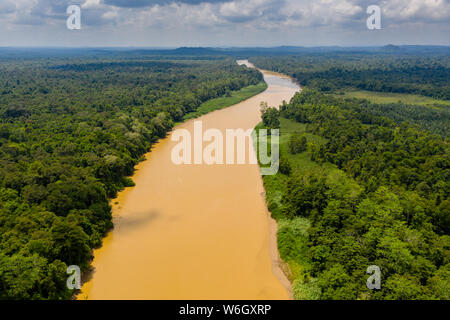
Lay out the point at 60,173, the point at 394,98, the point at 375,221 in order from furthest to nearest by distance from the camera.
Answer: the point at 394,98
the point at 60,173
the point at 375,221

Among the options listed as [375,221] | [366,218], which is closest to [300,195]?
[366,218]

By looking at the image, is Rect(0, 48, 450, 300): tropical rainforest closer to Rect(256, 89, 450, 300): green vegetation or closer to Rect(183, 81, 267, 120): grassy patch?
Rect(256, 89, 450, 300): green vegetation

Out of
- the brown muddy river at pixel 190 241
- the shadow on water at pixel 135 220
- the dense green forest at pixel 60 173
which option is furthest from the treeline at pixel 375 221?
the dense green forest at pixel 60 173

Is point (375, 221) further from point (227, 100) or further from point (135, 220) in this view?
point (227, 100)

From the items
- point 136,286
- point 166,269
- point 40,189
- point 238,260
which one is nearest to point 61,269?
point 136,286

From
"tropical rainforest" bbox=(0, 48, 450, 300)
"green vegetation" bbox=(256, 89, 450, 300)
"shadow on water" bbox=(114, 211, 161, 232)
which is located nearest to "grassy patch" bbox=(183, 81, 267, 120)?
"tropical rainforest" bbox=(0, 48, 450, 300)
